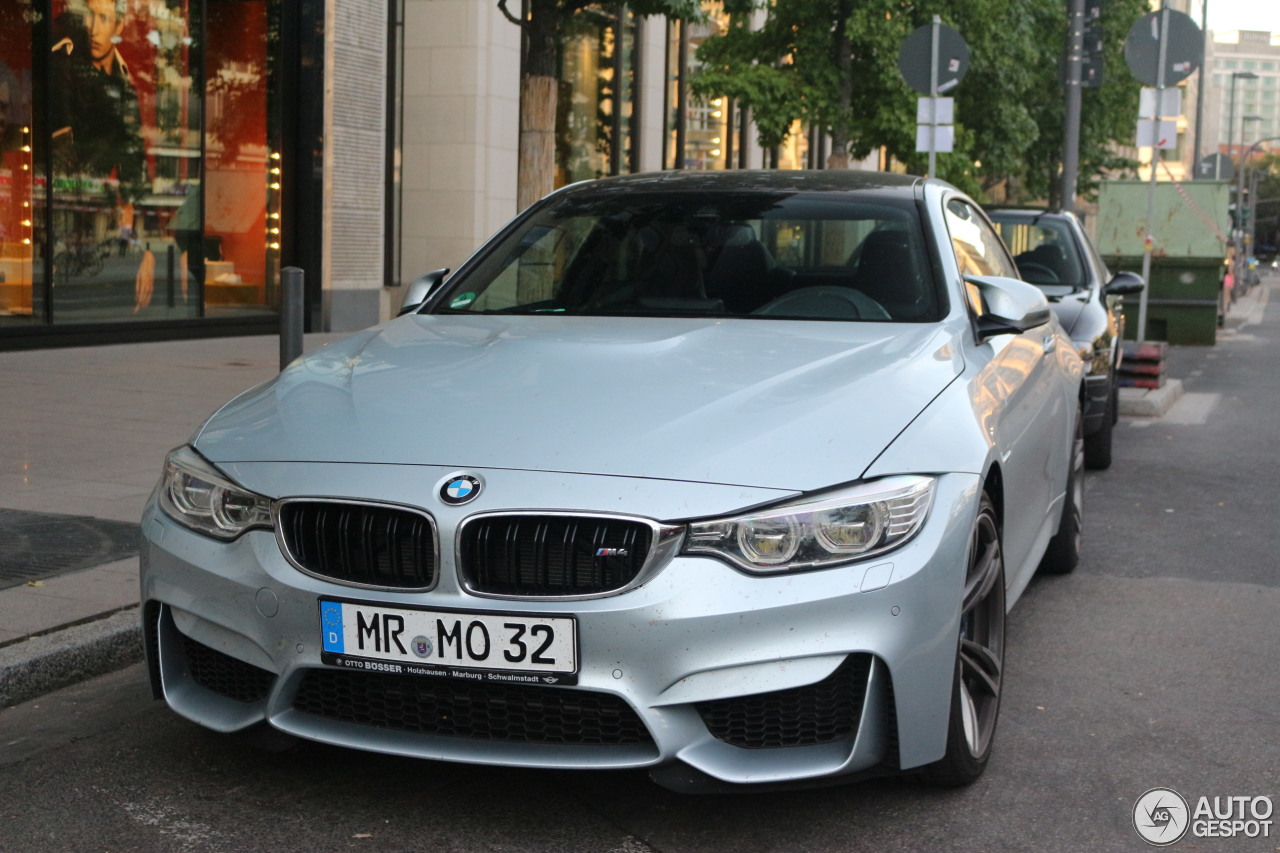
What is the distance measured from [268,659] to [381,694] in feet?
0.82

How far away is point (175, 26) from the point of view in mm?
15781

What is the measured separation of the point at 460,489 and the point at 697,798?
0.92 meters

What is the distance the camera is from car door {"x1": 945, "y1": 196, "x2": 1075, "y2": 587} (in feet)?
13.9

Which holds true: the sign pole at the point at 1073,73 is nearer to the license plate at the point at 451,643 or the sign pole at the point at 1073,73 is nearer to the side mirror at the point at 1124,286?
the side mirror at the point at 1124,286

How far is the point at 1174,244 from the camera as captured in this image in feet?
66.2

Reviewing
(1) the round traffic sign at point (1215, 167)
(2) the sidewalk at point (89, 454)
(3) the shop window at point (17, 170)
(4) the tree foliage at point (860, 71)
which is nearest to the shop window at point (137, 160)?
(3) the shop window at point (17, 170)

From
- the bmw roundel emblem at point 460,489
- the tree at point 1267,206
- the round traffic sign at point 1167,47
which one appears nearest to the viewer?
the bmw roundel emblem at point 460,489

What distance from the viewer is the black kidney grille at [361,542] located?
3.22 m

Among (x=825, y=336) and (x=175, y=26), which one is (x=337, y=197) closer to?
(x=175, y=26)

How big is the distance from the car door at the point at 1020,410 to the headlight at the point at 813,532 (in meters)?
0.69

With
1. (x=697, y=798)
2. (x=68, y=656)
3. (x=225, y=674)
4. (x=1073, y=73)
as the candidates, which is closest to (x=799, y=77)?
(x=1073, y=73)

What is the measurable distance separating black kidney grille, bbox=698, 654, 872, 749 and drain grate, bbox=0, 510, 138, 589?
2.83 metres

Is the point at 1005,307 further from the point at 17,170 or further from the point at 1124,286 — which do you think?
the point at 17,170

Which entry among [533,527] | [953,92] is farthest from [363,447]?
[953,92]
